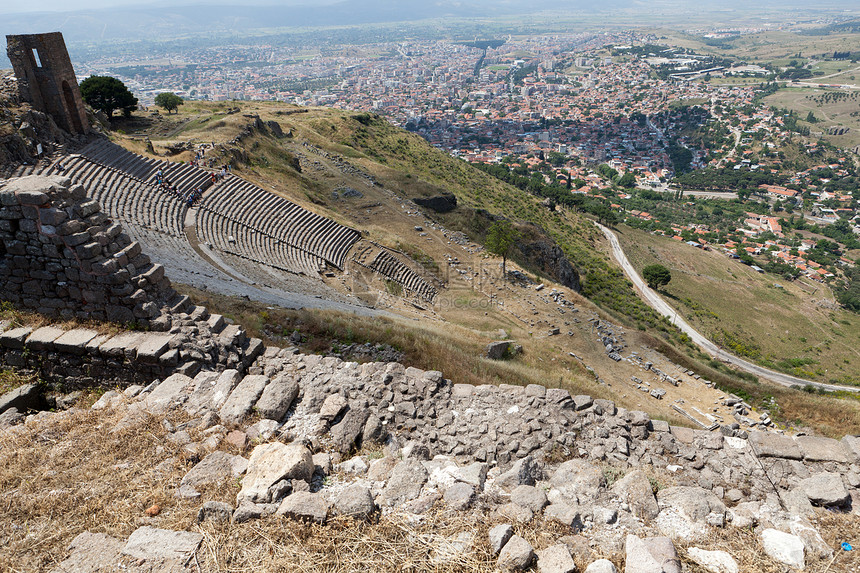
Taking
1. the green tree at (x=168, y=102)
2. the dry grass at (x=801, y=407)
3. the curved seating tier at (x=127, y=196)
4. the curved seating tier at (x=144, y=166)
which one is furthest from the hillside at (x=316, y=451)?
the green tree at (x=168, y=102)

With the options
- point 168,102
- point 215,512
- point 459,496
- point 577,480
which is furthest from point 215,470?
point 168,102

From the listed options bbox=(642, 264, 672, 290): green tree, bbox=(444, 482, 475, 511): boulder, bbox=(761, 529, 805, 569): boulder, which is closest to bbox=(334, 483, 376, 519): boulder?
bbox=(444, 482, 475, 511): boulder

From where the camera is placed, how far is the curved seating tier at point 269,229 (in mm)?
23016

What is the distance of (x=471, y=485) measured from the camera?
4941mm

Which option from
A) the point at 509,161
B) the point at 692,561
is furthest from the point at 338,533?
the point at 509,161

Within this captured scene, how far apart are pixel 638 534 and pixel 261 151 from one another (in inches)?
1496

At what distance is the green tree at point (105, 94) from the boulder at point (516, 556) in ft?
148

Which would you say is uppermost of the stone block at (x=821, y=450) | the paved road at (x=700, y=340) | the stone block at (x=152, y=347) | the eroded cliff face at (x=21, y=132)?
the eroded cliff face at (x=21, y=132)

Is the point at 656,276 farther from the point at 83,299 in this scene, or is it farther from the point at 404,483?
the point at 83,299

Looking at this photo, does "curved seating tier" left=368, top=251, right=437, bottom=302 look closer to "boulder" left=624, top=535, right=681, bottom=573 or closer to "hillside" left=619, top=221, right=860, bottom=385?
"boulder" left=624, top=535, right=681, bottom=573

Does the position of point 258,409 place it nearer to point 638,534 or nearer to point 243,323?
point 638,534

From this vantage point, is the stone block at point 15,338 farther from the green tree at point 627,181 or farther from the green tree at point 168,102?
the green tree at point 627,181

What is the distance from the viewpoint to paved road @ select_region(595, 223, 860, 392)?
99.8ft

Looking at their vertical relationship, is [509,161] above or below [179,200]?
below
